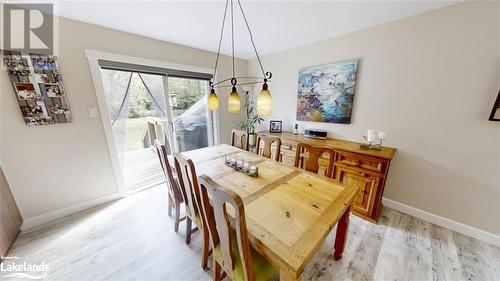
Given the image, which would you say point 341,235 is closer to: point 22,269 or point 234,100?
point 234,100

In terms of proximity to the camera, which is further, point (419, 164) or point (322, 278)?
point (419, 164)

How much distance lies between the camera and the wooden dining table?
2.59 ft

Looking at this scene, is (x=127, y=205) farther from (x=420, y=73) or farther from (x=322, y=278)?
(x=420, y=73)

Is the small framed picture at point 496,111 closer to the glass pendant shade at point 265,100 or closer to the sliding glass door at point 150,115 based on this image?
the glass pendant shade at point 265,100

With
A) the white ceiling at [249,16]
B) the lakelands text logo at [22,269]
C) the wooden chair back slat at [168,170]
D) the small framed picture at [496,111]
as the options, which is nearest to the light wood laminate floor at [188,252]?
the lakelands text logo at [22,269]

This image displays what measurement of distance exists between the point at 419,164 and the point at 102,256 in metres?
3.53

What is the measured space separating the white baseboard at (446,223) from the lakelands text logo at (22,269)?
12.3 feet

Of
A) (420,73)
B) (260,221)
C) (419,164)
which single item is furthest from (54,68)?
(419,164)

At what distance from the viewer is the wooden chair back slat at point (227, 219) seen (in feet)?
2.41

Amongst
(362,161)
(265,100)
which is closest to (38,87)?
(265,100)

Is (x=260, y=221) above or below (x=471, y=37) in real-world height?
below

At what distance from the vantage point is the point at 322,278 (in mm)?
1342

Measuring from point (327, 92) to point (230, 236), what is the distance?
2410 millimetres

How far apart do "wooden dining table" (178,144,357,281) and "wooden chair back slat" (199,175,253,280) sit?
81 millimetres
